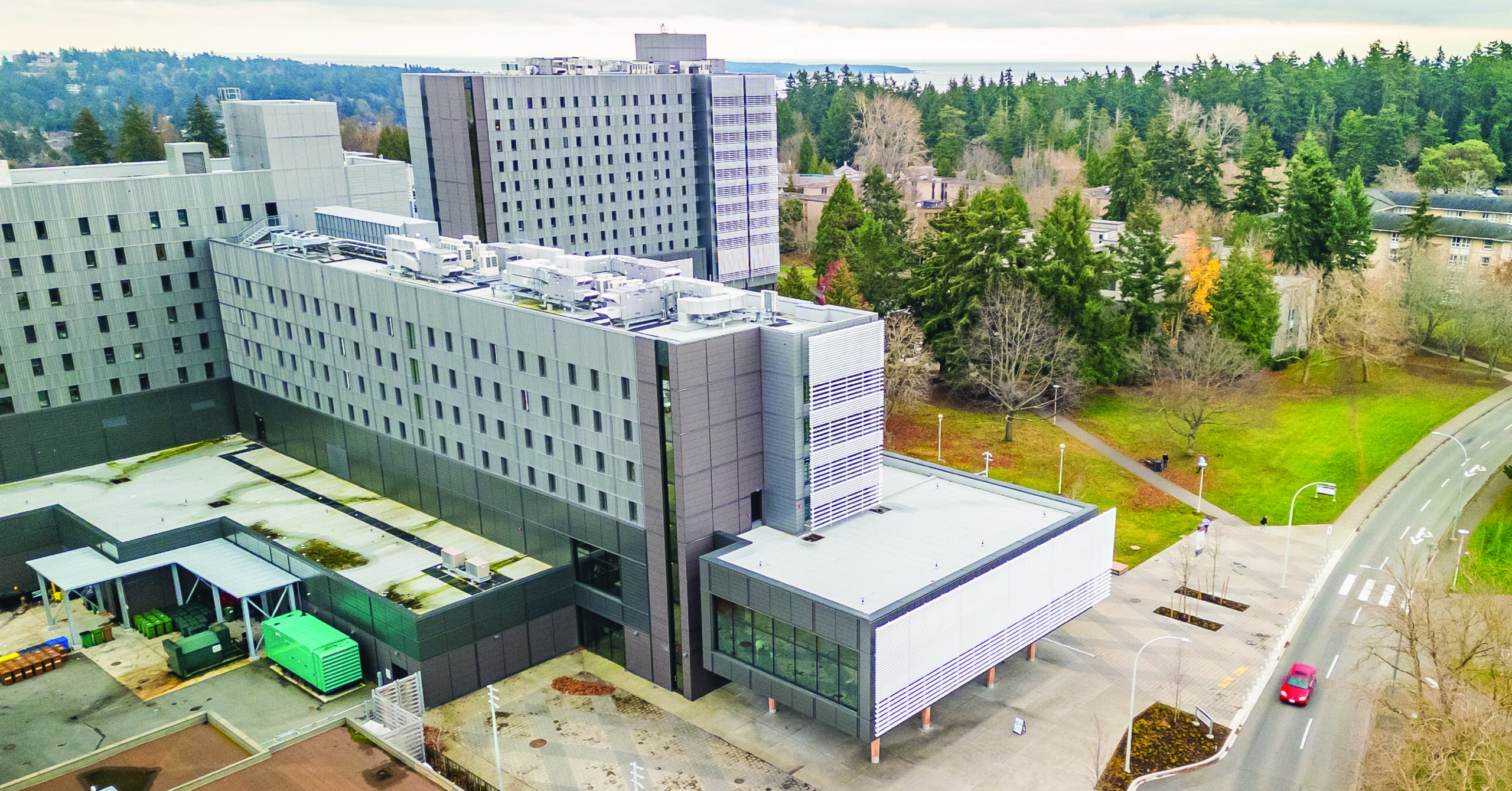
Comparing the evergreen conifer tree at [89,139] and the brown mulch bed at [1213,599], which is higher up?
the evergreen conifer tree at [89,139]

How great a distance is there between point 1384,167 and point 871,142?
76688mm

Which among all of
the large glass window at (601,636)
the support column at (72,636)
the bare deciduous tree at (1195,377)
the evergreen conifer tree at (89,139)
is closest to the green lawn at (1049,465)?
the bare deciduous tree at (1195,377)

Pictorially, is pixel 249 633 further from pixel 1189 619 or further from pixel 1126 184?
pixel 1126 184

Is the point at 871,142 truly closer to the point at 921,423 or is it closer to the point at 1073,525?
the point at 921,423

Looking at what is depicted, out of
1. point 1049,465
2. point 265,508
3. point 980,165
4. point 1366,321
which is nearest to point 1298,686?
point 1049,465

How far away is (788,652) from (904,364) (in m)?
43.9

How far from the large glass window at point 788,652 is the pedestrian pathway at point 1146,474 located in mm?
37251

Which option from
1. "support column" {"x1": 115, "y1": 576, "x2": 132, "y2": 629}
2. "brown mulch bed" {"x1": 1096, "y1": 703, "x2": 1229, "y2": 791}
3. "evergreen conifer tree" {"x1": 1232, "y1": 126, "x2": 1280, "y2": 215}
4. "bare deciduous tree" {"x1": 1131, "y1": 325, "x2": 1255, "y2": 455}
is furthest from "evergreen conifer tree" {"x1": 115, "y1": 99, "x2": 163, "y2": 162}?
"brown mulch bed" {"x1": 1096, "y1": 703, "x2": 1229, "y2": 791}

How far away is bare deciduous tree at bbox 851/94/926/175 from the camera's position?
17075cm

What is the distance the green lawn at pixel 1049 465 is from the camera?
6712 centimetres

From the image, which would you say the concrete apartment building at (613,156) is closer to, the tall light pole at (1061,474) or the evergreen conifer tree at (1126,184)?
the tall light pole at (1061,474)

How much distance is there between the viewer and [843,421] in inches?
1876

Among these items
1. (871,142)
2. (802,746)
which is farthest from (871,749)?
(871,142)

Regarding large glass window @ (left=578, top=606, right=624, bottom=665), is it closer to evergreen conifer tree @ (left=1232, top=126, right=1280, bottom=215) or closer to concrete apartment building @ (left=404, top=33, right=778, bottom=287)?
concrete apartment building @ (left=404, top=33, right=778, bottom=287)
